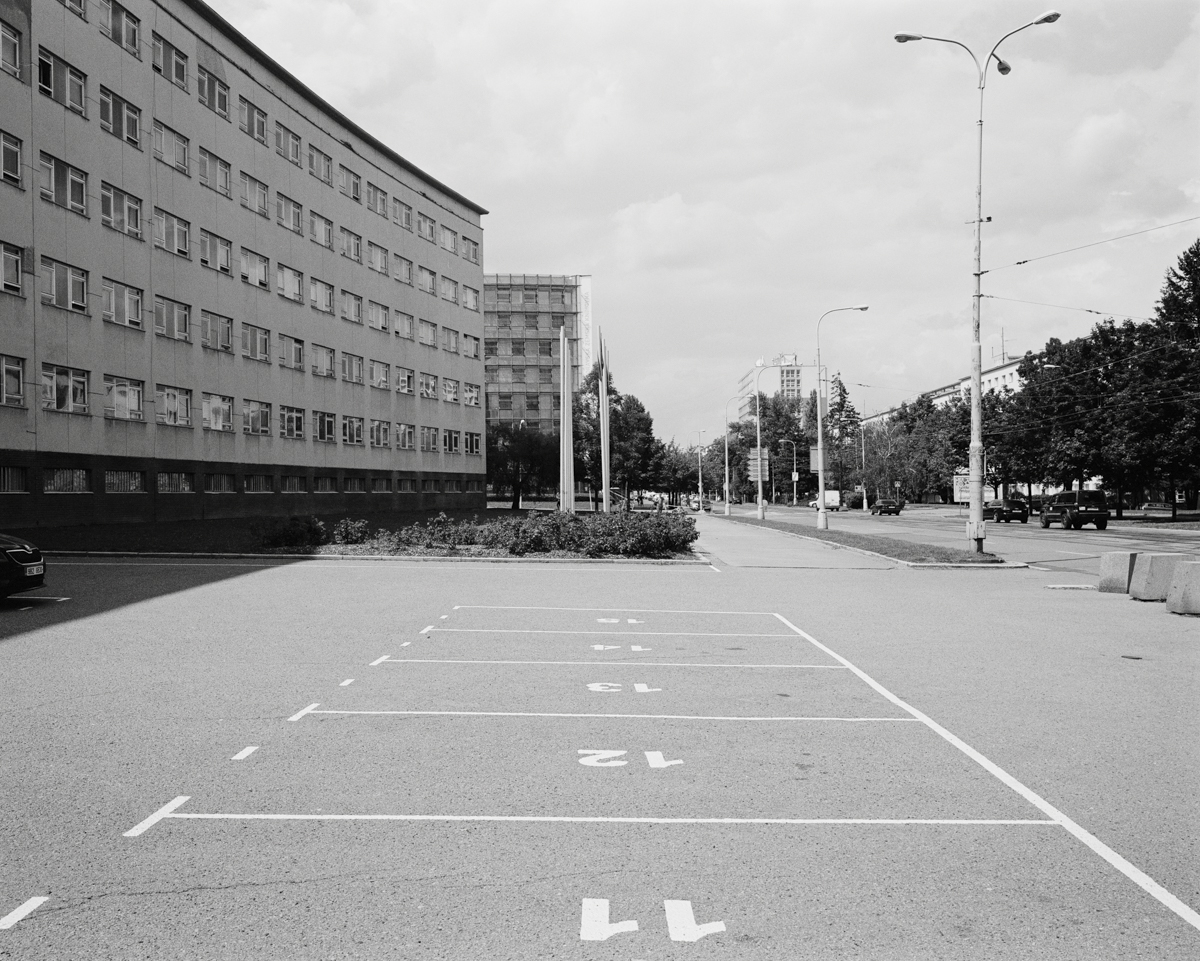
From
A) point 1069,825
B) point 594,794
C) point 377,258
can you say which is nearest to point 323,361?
point 377,258

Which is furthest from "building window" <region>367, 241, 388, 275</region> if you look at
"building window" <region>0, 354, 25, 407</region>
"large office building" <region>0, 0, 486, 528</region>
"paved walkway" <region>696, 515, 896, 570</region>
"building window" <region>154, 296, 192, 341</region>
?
"paved walkway" <region>696, 515, 896, 570</region>

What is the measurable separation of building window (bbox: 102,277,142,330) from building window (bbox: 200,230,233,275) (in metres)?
5.66

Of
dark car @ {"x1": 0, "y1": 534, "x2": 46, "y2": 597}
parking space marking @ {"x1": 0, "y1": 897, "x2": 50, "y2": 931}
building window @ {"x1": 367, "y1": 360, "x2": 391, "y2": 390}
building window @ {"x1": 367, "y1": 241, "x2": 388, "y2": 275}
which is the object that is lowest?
parking space marking @ {"x1": 0, "y1": 897, "x2": 50, "y2": 931}

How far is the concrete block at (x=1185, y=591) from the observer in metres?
15.6

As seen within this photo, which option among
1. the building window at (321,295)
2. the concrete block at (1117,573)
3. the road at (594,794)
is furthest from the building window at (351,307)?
the road at (594,794)

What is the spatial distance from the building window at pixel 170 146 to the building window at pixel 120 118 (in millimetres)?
1298

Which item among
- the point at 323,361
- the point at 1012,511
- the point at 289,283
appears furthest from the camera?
the point at 1012,511

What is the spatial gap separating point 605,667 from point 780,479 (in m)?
135

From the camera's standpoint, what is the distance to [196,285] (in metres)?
45.6

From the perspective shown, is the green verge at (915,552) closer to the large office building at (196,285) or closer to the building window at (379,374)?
the large office building at (196,285)

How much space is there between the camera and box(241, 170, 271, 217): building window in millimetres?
50125

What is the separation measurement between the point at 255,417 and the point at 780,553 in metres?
31.1

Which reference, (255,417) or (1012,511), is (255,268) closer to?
(255,417)

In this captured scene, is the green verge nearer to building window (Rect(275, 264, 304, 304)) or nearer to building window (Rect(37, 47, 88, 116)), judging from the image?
building window (Rect(37, 47, 88, 116))
